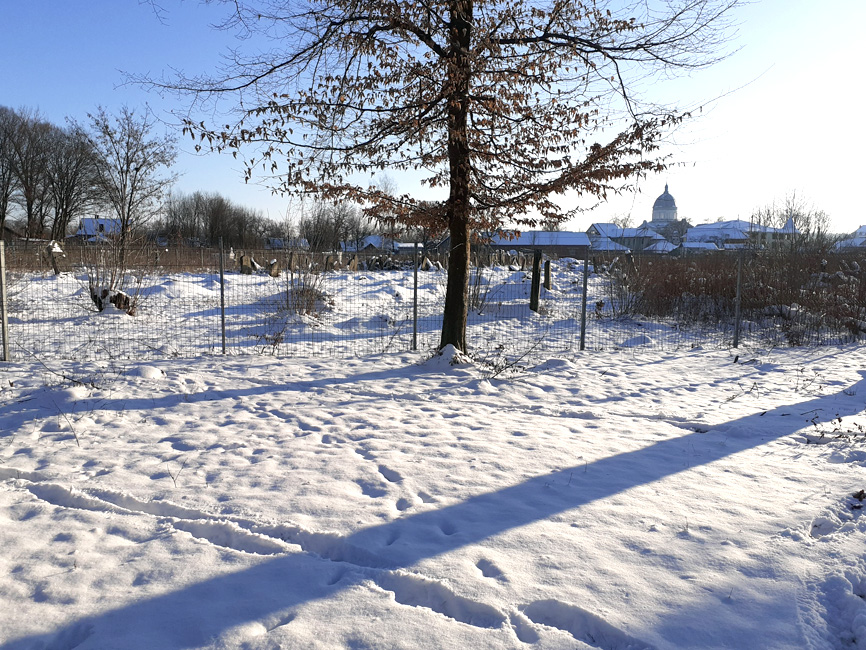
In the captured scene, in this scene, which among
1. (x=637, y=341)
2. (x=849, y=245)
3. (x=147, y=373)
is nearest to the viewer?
(x=147, y=373)

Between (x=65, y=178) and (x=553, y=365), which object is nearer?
(x=553, y=365)

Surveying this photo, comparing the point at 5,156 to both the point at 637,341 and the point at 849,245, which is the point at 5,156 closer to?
the point at 637,341

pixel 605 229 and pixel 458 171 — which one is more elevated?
pixel 605 229

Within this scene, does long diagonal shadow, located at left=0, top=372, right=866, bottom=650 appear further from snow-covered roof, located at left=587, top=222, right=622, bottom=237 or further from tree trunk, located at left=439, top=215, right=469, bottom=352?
snow-covered roof, located at left=587, top=222, right=622, bottom=237

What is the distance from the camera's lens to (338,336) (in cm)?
1130

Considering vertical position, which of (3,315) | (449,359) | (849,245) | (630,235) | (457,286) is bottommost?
(449,359)

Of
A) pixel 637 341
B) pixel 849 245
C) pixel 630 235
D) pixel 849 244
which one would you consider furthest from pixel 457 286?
pixel 630 235

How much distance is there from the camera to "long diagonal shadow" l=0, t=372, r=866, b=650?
2320 millimetres

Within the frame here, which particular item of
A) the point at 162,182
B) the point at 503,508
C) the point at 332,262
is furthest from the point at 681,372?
the point at 162,182

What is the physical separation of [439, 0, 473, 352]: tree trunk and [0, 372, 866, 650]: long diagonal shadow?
397 cm

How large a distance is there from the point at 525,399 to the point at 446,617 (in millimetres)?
4133

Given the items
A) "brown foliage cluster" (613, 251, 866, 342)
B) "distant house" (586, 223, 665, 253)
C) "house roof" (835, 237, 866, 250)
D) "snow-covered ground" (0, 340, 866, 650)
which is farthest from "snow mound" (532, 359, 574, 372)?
"distant house" (586, 223, 665, 253)

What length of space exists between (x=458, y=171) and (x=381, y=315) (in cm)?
673

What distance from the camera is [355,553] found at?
9.68ft
